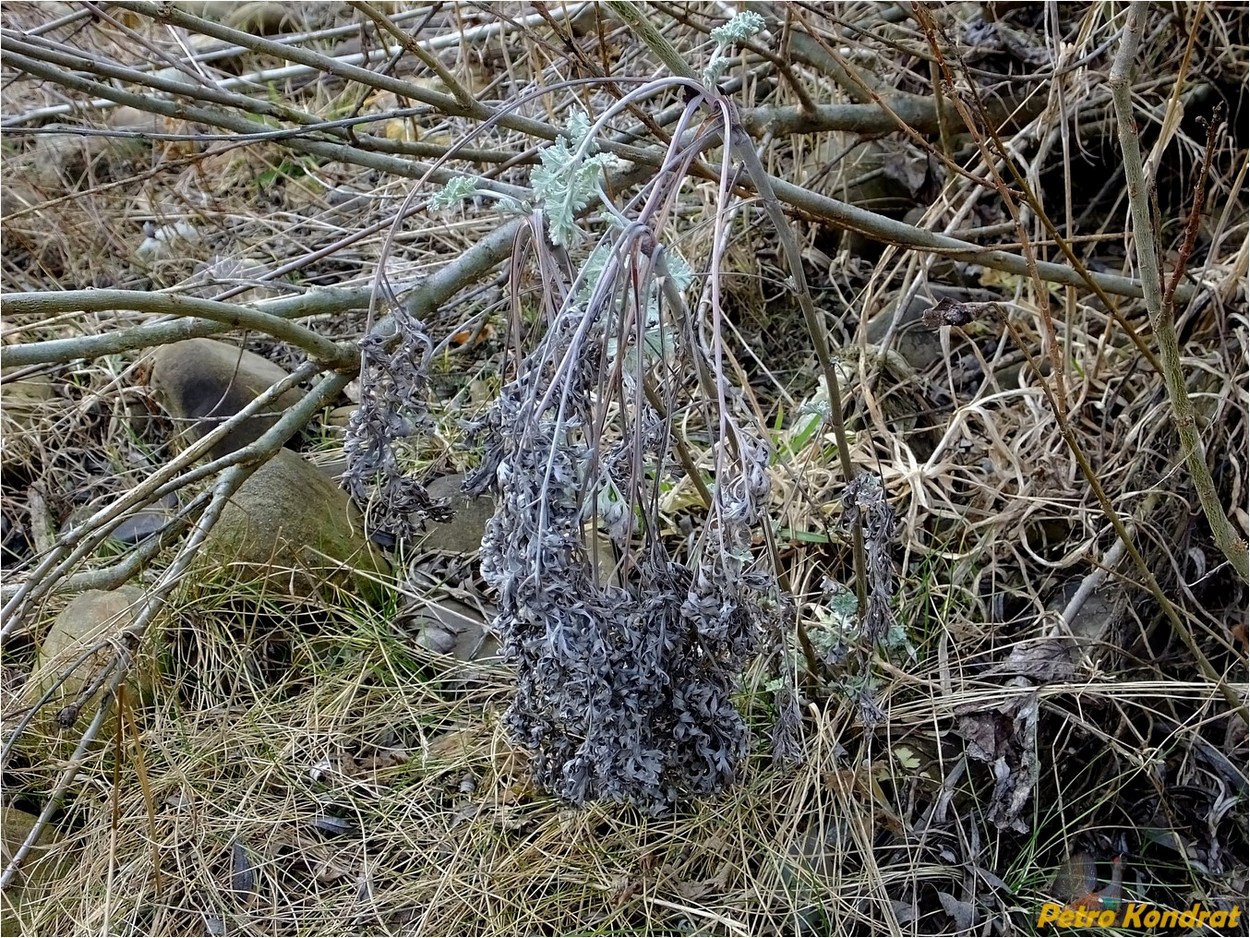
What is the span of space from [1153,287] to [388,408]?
1.24 meters

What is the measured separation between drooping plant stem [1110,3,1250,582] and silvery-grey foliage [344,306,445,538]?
3.67ft

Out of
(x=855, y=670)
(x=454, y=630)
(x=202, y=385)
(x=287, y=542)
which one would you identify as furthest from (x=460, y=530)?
(x=855, y=670)

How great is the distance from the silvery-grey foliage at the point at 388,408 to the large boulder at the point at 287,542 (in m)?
1.13

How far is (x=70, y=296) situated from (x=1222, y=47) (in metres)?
2.84

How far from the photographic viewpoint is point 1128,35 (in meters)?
1.51

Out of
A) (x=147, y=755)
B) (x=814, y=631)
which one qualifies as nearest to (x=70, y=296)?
(x=147, y=755)

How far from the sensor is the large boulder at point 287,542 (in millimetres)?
2375

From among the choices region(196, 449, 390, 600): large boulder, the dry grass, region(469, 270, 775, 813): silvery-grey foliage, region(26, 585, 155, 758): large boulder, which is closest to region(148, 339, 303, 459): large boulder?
the dry grass

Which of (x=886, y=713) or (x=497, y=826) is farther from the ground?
(x=497, y=826)

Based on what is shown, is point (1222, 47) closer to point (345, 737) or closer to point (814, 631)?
point (814, 631)

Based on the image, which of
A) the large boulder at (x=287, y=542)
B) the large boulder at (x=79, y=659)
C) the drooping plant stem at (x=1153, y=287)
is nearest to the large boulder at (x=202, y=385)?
the large boulder at (x=287, y=542)

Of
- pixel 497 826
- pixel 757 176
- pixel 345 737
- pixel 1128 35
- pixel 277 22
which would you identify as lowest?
pixel 497 826
